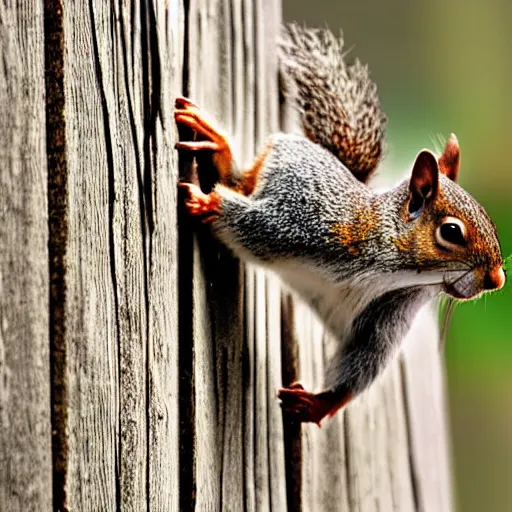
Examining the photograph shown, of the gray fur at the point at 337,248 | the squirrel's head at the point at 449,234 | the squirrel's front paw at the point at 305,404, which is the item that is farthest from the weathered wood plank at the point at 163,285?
the squirrel's head at the point at 449,234

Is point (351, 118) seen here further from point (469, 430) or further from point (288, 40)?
point (469, 430)

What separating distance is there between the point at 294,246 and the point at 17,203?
441 mm

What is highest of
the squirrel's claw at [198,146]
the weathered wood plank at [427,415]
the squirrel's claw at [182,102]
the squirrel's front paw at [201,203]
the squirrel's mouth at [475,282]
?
the squirrel's claw at [182,102]

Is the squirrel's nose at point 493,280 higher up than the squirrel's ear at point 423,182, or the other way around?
the squirrel's ear at point 423,182

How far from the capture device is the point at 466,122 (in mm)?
2088

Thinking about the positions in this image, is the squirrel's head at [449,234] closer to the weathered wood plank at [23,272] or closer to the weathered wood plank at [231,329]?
the weathered wood plank at [231,329]

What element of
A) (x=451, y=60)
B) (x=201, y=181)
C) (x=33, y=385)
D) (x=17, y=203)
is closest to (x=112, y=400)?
(x=33, y=385)

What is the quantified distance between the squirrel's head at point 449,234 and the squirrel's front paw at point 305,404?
0.72 feet

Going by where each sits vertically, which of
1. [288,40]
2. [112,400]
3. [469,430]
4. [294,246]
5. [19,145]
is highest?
[288,40]

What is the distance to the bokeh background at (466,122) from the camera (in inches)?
65.7

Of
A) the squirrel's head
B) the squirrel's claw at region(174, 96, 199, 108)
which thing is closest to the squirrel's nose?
the squirrel's head

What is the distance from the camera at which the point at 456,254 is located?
137 cm

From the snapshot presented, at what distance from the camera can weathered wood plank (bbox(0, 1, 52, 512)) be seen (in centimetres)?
97

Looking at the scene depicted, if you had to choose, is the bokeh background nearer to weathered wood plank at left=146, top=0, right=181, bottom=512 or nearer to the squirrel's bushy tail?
the squirrel's bushy tail
